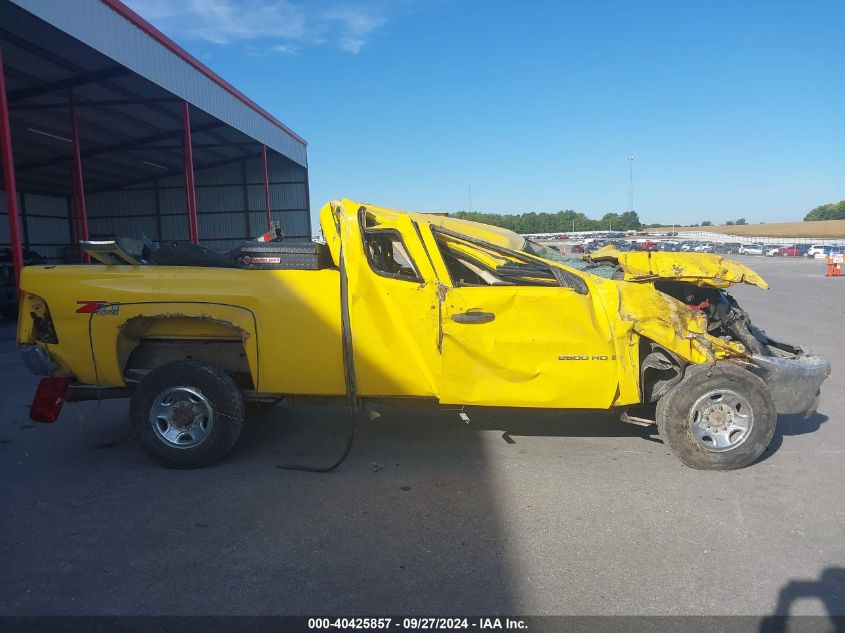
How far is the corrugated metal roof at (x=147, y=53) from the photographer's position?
11.4m

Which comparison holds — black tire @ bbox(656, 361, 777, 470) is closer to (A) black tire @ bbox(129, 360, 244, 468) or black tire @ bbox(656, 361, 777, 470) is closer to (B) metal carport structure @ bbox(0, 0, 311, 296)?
(A) black tire @ bbox(129, 360, 244, 468)

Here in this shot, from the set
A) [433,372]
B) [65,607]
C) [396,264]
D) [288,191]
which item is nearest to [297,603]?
[65,607]

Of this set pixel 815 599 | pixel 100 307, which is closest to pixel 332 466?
pixel 100 307

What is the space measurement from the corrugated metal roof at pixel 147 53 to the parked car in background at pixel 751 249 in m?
51.1

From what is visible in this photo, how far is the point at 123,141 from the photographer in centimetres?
2311

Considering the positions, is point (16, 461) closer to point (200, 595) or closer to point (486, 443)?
point (200, 595)

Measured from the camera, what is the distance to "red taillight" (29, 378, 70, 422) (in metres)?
4.80

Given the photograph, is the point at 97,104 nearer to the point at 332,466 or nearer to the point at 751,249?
the point at 332,466

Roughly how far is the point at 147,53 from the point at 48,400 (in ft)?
41.2

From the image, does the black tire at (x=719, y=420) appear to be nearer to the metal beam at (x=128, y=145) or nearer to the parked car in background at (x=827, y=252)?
the metal beam at (x=128, y=145)

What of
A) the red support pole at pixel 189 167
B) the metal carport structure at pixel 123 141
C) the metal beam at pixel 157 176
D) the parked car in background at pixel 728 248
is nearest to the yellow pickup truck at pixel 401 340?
the metal carport structure at pixel 123 141

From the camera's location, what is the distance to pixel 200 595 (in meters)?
3.08

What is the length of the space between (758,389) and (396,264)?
2.97m

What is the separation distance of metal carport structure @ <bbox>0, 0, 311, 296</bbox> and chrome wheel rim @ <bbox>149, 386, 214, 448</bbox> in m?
8.00
